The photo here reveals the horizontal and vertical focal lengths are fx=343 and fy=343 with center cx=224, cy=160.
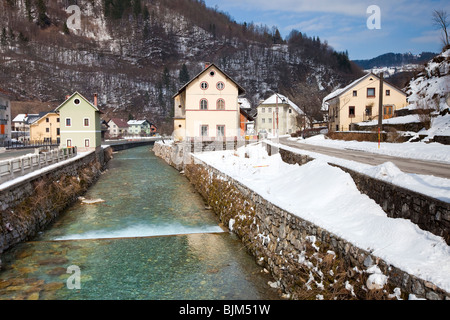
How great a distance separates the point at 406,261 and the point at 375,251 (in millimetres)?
646

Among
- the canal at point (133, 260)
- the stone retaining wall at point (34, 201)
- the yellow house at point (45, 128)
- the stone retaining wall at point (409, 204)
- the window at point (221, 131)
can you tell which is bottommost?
the canal at point (133, 260)

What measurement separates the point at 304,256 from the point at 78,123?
44.7 meters

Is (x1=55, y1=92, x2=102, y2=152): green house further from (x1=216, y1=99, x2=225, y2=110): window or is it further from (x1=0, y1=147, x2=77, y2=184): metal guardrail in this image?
(x1=0, y1=147, x2=77, y2=184): metal guardrail

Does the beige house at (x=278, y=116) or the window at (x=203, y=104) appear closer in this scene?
the window at (x=203, y=104)

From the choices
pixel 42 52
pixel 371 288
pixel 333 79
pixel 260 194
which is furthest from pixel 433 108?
pixel 42 52

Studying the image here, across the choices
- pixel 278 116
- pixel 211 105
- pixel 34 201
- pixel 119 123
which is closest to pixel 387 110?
pixel 211 105

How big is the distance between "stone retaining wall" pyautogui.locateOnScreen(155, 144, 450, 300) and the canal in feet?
2.31

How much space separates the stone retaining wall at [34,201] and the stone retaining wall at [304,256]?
29.5 ft

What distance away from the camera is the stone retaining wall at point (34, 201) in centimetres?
1378

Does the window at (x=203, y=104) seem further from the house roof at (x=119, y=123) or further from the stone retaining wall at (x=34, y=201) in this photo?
the house roof at (x=119, y=123)

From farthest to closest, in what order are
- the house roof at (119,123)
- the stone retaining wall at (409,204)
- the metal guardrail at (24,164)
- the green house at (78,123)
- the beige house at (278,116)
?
1. the house roof at (119,123)
2. the beige house at (278,116)
3. the green house at (78,123)
4. the metal guardrail at (24,164)
5. the stone retaining wall at (409,204)

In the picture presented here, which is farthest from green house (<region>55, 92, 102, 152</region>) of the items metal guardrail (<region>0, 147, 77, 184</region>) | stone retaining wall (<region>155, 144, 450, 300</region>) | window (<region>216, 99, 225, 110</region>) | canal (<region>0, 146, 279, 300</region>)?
stone retaining wall (<region>155, 144, 450, 300</region>)

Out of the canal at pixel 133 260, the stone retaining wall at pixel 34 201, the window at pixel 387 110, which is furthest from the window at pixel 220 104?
the window at pixel 387 110

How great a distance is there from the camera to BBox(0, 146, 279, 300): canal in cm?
1028
